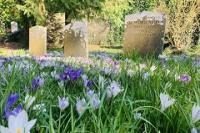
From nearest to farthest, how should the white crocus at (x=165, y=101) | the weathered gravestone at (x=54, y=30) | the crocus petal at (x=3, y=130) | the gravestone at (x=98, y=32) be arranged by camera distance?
the crocus petal at (x=3, y=130) → the white crocus at (x=165, y=101) → the weathered gravestone at (x=54, y=30) → the gravestone at (x=98, y=32)

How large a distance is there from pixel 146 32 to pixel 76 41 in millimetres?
2299

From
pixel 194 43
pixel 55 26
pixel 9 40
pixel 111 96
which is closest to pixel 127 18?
pixel 111 96

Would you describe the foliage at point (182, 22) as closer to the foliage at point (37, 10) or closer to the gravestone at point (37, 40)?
the foliage at point (37, 10)

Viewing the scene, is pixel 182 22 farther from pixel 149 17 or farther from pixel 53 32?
pixel 149 17

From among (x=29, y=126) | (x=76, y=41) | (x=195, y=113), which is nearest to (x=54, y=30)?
(x=76, y=41)

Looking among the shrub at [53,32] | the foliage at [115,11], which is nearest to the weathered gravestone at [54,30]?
the shrub at [53,32]

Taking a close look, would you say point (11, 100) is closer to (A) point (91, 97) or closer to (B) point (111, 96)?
(A) point (91, 97)

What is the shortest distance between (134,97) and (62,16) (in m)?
28.1

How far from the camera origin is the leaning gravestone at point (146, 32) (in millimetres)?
11656

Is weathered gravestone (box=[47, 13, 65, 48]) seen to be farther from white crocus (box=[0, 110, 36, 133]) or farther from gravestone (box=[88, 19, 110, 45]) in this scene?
white crocus (box=[0, 110, 36, 133])

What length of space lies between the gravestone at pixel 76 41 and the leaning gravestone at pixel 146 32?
162 cm

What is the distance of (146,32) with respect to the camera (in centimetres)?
1180

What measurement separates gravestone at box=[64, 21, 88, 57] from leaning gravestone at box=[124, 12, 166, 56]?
5.32 feet

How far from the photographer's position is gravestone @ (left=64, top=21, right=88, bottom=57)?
1307cm
